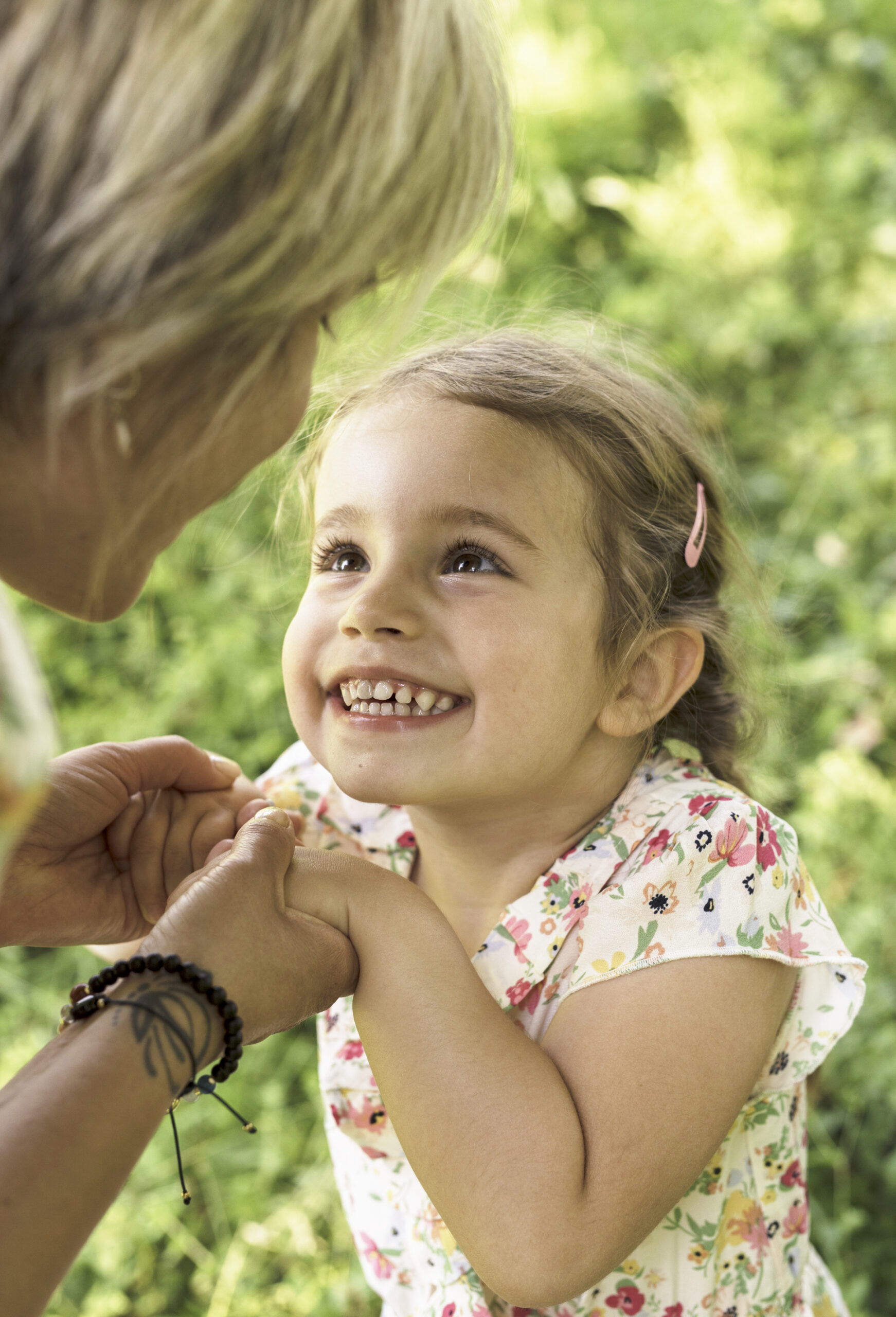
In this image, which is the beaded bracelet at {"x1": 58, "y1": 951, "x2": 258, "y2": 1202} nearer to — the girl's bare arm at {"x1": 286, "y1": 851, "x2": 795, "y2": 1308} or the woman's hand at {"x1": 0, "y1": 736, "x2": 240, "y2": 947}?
the girl's bare arm at {"x1": 286, "y1": 851, "x2": 795, "y2": 1308}

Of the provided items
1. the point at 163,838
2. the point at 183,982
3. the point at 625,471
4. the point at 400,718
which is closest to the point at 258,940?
the point at 183,982

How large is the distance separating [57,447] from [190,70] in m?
0.30

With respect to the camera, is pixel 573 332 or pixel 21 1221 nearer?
pixel 21 1221

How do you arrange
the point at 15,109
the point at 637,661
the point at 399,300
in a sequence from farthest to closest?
the point at 637,661 < the point at 399,300 < the point at 15,109

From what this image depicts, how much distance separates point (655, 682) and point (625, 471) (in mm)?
289

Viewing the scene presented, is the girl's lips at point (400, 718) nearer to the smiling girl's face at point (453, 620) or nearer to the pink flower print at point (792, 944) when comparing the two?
the smiling girl's face at point (453, 620)

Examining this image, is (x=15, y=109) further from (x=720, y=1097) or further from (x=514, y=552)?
(x=720, y=1097)

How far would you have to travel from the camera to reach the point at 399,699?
139 cm

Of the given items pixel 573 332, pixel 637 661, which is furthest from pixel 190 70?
pixel 573 332

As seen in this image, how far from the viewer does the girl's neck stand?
1551 millimetres

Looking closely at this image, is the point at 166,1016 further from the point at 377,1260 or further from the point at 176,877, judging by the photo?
the point at 377,1260

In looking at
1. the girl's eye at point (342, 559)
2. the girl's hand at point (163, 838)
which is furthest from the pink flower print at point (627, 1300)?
the girl's eye at point (342, 559)

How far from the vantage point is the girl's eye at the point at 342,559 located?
152 cm

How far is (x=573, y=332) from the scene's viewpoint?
5.86ft
